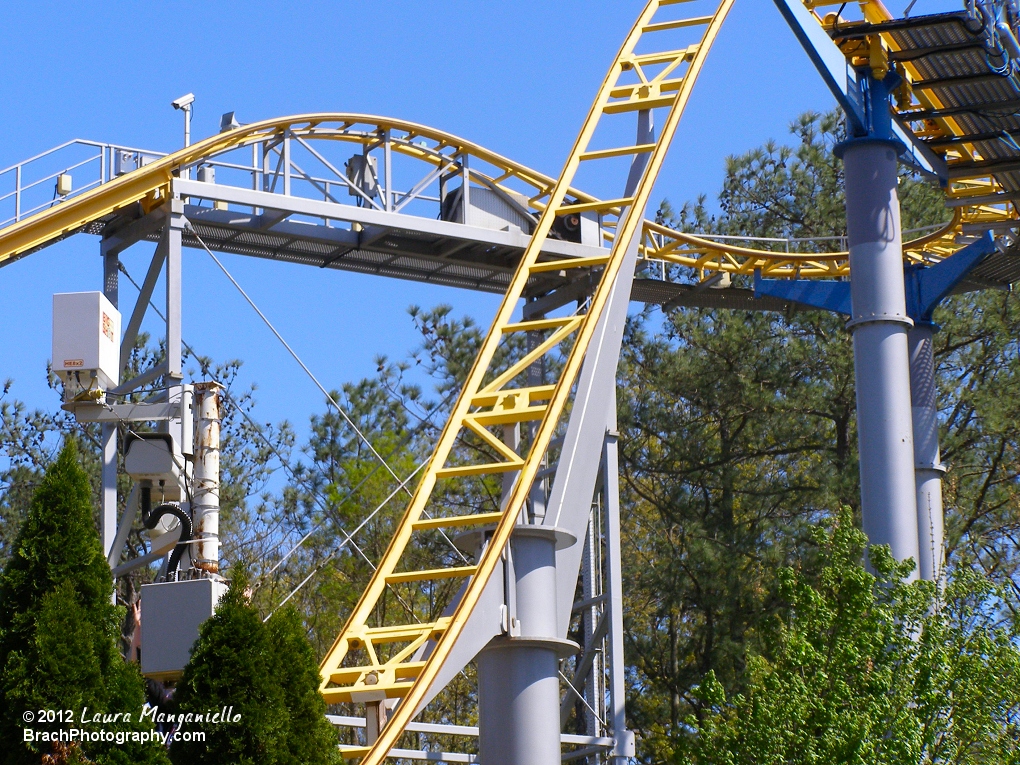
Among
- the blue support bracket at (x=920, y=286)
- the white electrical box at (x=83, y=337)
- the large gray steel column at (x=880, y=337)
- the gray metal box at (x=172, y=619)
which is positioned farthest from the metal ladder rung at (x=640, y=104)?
the gray metal box at (x=172, y=619)

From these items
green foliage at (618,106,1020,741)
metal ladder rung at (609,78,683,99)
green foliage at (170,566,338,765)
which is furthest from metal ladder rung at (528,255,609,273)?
green foliage at (618,106,1020,741)

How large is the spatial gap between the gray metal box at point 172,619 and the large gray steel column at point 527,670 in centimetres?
181

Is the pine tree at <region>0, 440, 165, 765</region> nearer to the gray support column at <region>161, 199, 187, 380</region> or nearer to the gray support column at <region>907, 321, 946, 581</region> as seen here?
the gray support column at <region>161, 199, 187, 380</region>

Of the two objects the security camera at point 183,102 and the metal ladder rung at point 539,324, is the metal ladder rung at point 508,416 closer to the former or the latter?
the metal ladder rung at point 539,324

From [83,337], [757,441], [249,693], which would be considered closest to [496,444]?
[83,337]

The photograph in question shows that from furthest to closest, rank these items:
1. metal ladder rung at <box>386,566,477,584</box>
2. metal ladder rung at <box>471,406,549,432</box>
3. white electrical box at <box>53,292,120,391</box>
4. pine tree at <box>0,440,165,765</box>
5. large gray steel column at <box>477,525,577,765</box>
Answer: white electrical box at <box>53,292,120,391</box>
metal ladder rung at <box>471,406,549,432</box>
metal ladder rung at <box>386,566,477,584</box>
large gray steel column at <box>477,525,577,765</box>
pine tree at <box>0,440,165,765</box>

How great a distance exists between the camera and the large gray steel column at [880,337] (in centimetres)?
1326

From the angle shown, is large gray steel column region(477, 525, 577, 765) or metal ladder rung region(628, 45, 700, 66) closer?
large gray steel column region(477, 525, 577, 765)

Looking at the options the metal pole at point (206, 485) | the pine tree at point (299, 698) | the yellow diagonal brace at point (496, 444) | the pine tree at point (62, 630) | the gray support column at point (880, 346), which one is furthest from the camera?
the gray support column at point (880, 346)

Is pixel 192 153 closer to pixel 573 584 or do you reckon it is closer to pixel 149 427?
pixel 149 427

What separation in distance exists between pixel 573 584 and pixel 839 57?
6334 millimetres

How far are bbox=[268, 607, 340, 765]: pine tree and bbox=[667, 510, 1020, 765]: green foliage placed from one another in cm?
366

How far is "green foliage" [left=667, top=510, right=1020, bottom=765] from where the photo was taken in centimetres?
1084

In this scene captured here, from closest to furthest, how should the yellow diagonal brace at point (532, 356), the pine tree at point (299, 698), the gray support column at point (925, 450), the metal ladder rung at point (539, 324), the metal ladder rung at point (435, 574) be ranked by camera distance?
the pine tree at point (299, 698) < the metal ladder rung at point (435, 574) < the yellow diagonal brace at point (532, 356) < the metal ladder rung at point (539, 324) < the gray support column at point (925, 450)
